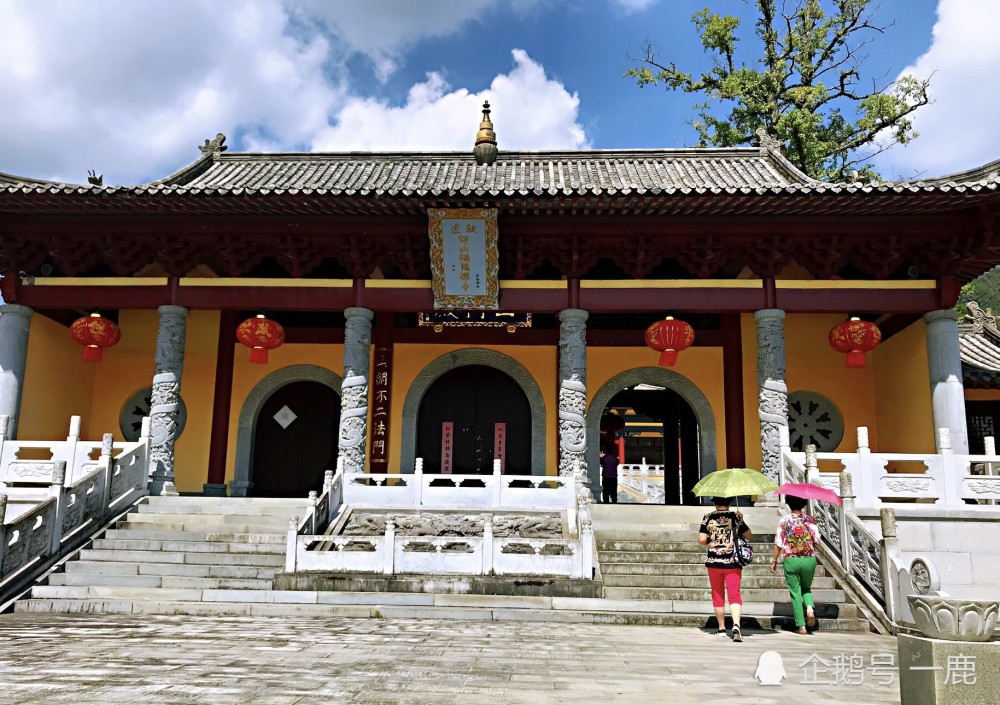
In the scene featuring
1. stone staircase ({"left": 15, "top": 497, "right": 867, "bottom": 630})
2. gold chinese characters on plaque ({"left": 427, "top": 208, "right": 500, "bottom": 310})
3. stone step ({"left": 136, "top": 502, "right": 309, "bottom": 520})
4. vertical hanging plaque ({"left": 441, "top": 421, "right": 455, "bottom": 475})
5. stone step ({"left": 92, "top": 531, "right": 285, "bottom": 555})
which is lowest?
stone staircase ({"left": 15, "top": 497, "right": 867, "bottom": 630})

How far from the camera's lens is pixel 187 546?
302 inches

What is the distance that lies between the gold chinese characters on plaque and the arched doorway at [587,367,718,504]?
290 cm

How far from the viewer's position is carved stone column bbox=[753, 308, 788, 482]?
9.08 m

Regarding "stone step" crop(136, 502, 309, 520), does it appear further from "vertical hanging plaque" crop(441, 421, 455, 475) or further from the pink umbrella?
the pink umbrella

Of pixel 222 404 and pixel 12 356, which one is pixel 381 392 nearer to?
pixel 222 404

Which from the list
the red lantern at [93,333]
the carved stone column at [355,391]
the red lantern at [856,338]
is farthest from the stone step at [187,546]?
the red lantern at [856,338]

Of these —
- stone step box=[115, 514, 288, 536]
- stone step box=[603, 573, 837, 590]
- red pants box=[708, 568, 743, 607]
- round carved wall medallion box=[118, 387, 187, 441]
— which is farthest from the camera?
round carved wall medallion box=[118, 387, 187, 441]

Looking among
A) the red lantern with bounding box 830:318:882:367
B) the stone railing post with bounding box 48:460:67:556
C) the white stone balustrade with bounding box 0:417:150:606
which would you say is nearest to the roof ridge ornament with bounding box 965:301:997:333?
the red lantern with bounding box 830:318:882:367

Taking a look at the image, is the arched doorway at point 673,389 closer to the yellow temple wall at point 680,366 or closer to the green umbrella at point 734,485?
the yellow temple wall at point 680,366

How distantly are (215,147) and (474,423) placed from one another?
24.6 feet

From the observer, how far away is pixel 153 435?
30.9ft

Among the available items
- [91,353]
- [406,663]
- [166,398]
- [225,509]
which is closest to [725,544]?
[406,663]

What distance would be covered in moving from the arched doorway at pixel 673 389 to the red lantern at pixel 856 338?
2.47 metres

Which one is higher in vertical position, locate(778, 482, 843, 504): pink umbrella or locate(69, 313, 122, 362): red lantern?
locate(69, 313, 122, 362): red lantern
